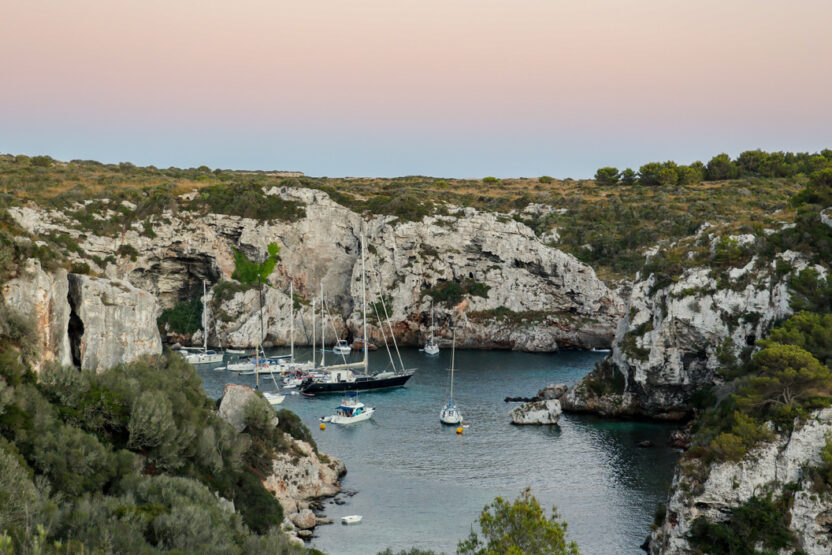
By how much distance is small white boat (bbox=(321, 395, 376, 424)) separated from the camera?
58312 mm

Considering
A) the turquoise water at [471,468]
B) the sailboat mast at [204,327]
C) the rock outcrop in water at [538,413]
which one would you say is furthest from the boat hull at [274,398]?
the sailboat mast at [204,327]

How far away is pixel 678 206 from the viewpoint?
11844 centimetres

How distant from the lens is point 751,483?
3142cm

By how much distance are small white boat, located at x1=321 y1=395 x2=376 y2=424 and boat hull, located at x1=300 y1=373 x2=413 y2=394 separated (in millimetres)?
9152

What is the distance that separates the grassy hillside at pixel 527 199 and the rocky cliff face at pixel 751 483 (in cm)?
5744

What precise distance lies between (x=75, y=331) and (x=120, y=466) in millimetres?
9696

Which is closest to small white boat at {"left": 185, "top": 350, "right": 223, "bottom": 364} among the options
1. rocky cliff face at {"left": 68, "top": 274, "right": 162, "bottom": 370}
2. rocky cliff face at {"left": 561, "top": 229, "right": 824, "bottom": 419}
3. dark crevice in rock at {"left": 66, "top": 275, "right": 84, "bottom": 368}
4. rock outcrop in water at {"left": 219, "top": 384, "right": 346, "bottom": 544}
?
rock outcrop in water at {"left": 219, "top": 384, "right": 346, "bottom": 544}

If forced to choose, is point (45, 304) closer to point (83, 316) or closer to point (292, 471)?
point (83, 316)

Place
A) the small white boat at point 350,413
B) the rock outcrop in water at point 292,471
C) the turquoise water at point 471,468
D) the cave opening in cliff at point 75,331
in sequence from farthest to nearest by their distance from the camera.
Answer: the small white boat at point 350,413
the rock outcrop in water at point 292,471
the turquoise water at point 471,468
the cave opening in cliff at point 75,331

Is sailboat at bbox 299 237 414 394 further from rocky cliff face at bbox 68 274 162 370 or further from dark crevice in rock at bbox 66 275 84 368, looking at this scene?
dark crevice in rock at bbox 66 275 84 368

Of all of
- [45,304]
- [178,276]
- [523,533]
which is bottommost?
[523,533]

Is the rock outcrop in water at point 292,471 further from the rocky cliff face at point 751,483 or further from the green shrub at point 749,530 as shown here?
the green shrub at point 749,530

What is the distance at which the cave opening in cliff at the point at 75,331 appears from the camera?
1249 inches

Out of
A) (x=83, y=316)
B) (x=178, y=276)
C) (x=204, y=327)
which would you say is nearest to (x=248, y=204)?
(x=178, y=276)
